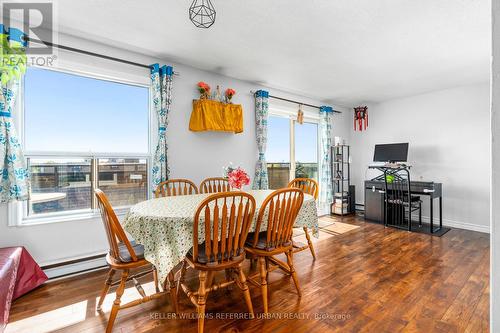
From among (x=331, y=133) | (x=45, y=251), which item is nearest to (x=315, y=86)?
(x=331, y=133)

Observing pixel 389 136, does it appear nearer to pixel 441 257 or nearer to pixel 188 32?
pixel 441 257

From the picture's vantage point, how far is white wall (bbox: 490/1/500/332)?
1.76 ft

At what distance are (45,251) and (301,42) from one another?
348cm

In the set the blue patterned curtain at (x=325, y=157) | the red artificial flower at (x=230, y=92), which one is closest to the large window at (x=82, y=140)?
the red artificial flower at (x=230, y=92)

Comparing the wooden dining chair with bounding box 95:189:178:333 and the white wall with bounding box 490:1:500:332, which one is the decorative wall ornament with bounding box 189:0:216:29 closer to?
the wooden dining chair with bounding box 95:189:178:333

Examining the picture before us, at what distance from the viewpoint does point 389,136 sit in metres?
5.40

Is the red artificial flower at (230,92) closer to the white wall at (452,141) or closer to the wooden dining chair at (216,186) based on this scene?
the wooden dining chair at (216,186)

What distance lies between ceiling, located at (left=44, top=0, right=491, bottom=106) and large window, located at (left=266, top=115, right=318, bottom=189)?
3.70 ft

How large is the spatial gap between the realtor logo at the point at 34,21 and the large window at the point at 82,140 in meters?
0.23

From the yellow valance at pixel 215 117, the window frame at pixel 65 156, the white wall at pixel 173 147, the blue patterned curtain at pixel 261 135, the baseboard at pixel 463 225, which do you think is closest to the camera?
the window frame at pixel 65 156

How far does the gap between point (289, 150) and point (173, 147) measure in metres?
2.47

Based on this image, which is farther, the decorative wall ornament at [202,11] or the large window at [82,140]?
the large window at [82,140]

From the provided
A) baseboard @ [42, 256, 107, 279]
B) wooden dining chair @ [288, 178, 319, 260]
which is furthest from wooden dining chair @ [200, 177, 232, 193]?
baseboard @ [42, 256, 107, 279]

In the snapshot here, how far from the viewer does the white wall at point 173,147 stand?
252 cm
